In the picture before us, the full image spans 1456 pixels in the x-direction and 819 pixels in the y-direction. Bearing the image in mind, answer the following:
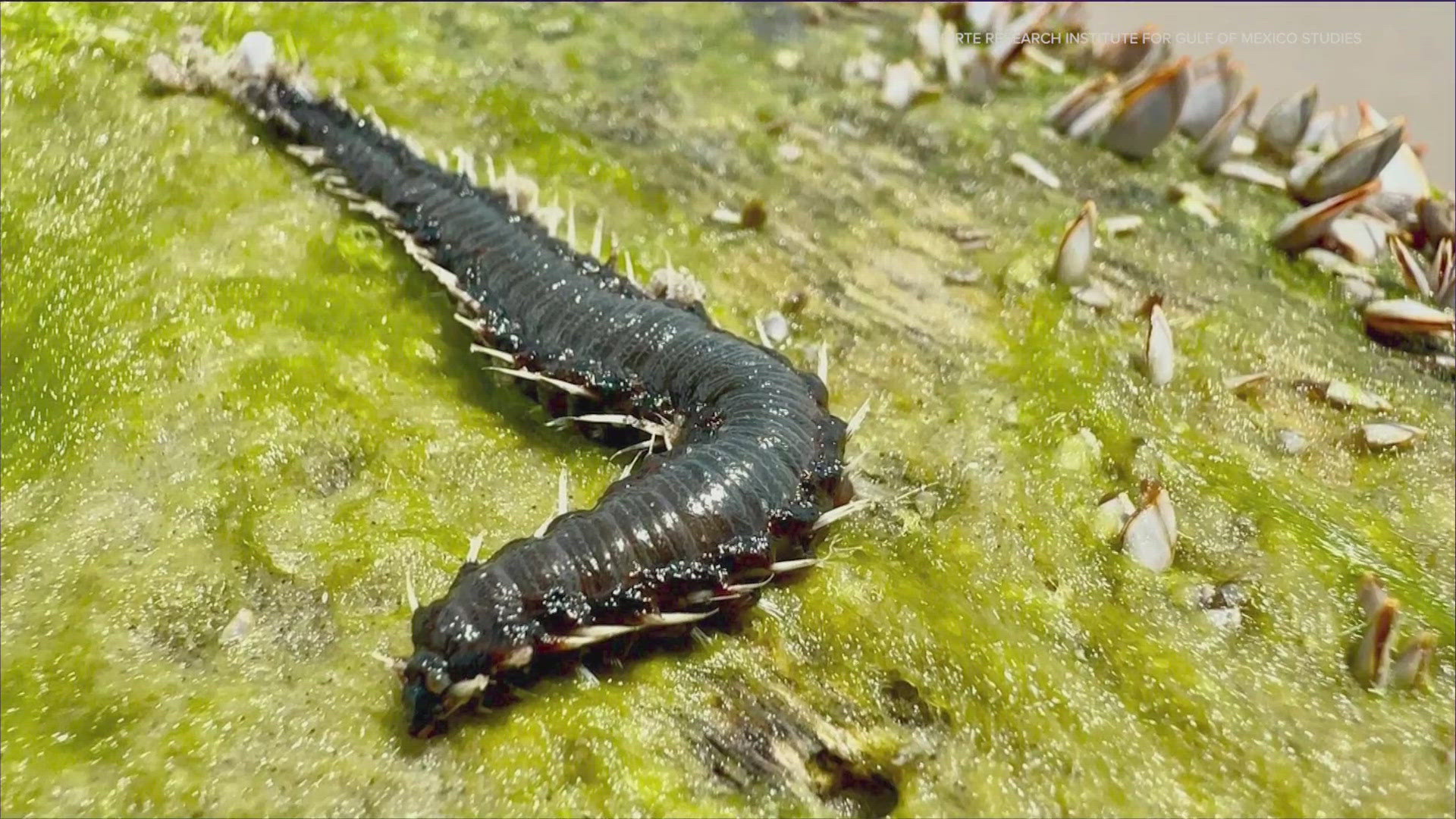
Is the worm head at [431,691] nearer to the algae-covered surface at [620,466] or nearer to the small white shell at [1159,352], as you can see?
the algae-covered surface at [620,466]

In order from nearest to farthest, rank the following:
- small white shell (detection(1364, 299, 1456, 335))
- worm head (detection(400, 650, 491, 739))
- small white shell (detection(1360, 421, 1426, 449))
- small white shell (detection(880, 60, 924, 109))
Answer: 1. worm head (detection(400, 650, 491, 739))
2. small white shell (detection(1360, 421, 1426, 449))
3. small white shell (detection(1364, 299, 1456, 335))
4. small white shell (detection(880, 60, 924, 109))

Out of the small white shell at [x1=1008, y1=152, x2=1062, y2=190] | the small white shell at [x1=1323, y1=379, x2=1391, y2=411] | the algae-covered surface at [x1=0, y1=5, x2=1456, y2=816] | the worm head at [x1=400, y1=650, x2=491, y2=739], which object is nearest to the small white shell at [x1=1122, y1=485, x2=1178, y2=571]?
the algae-covered surface at [x1=0, y1=5, x2=1456, y2=816]

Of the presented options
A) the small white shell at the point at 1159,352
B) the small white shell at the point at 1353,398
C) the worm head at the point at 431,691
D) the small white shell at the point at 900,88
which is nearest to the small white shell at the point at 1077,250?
the small white shell at the point at 1159,352

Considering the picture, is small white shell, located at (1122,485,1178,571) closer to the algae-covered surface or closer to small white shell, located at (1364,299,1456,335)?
the algae-covered surface

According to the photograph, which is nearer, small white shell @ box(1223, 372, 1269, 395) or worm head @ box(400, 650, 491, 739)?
worm head @ box(400, 650, 491, 739)

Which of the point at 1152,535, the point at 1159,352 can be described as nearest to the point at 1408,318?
the point at 1159,352

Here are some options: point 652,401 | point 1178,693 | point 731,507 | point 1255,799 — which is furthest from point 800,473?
point 1255,799
